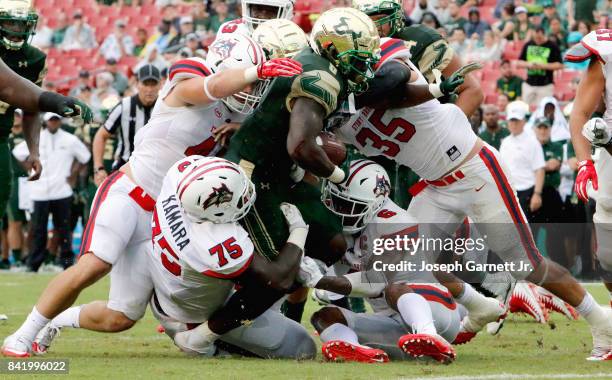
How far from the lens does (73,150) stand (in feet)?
44.2

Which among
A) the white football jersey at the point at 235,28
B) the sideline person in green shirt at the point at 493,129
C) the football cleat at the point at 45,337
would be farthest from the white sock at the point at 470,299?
the sideline person in green shirt at the point at 493,129

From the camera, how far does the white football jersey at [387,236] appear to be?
20.5ft

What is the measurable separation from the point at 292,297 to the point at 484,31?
10.5m

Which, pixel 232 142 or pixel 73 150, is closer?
pixel 232 142

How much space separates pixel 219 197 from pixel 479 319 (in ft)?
6.44

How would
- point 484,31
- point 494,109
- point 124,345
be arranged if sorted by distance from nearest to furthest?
1. point 124,345
2. point 494,109
3. point 484,31

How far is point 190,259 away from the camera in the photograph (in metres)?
5.62

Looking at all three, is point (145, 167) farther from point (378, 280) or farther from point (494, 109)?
point (494, 109)

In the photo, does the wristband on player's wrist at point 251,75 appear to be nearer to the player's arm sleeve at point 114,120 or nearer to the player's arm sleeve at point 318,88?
the player's arm sleeve at point 318,88

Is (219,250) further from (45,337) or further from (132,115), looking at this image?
(132,115)

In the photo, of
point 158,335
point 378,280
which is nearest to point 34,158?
point 158,335

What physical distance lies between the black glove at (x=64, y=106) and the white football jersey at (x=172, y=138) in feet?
2.43

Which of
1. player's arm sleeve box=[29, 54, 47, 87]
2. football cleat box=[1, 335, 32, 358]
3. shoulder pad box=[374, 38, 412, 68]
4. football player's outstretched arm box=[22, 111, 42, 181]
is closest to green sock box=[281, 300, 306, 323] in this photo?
A: shoulder pad box=[374, 38, 412, 68]

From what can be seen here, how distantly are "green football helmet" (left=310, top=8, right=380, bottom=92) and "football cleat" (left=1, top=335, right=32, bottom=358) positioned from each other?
213 cm
